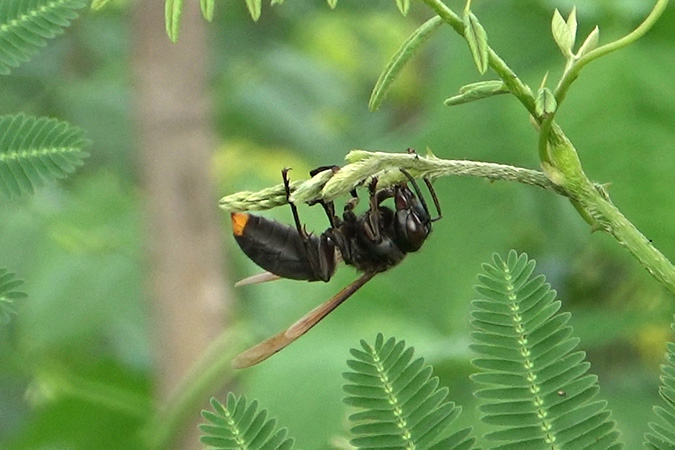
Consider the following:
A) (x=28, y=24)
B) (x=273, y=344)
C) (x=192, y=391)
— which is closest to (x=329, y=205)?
(x=273, y=344)

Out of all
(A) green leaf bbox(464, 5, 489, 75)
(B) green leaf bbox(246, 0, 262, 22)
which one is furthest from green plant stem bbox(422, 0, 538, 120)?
(B) green leaf bbox(246, 0, 262, 22)

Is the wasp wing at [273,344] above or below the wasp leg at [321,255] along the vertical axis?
below

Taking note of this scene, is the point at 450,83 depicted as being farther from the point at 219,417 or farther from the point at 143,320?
the point at 219,417

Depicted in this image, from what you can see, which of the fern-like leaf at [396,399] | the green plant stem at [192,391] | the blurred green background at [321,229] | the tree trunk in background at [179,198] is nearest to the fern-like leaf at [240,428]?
the fern-like leaf at [396,399]

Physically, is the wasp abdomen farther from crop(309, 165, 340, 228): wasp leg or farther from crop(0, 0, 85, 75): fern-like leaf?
crop(0, 0, 85, 75): fern-like leaf

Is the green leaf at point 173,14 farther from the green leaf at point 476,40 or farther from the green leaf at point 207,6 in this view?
the green leaf at point 476,40

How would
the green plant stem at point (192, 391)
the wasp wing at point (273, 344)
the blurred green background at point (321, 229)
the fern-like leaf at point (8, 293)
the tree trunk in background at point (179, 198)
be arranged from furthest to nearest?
the tree trunk in background at point (179, 198), the green plant stem at point (192, 391), the blurred green background at point (321, 229), the wasp wing at point (273, 344), the fern-like leaf at point (8, 293)
